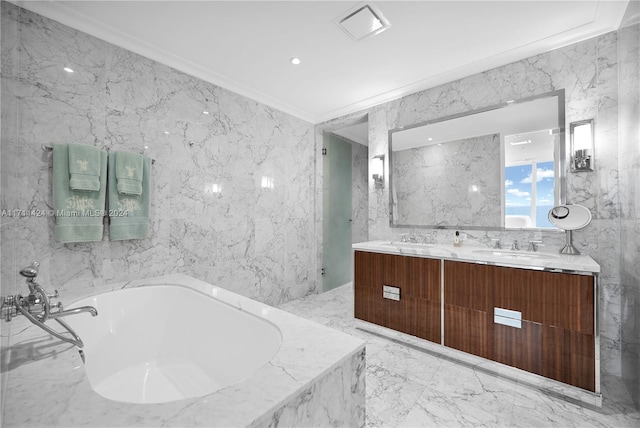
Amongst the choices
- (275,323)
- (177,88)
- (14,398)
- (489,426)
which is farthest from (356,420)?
(177,88)

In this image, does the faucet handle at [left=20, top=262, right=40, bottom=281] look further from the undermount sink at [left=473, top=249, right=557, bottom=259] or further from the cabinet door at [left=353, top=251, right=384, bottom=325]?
the undermount sink at [left=473, top=249, right=557, bottom=259]

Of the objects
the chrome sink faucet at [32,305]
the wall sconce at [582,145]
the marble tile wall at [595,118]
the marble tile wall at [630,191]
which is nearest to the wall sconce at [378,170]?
the marble tile wall at [595,118]

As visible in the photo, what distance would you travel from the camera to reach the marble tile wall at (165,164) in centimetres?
173

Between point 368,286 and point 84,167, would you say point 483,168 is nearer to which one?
point 368,286

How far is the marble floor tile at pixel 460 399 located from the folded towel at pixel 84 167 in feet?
7.51

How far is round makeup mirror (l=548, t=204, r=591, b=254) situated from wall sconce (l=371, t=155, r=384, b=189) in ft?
5.04

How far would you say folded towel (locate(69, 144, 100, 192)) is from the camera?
5.96 ft

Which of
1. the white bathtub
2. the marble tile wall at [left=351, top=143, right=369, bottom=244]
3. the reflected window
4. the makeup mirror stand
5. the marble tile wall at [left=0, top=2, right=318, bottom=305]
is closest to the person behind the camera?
the white bathtub

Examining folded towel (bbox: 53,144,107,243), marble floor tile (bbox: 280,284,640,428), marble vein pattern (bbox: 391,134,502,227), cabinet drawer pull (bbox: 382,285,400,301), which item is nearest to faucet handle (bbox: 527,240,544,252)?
marble vein pattern (bbox: 391,134,502,227)

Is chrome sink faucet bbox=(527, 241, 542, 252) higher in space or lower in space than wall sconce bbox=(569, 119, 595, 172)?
lower

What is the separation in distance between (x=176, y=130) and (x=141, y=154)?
38 centimetres

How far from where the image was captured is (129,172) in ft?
6.76

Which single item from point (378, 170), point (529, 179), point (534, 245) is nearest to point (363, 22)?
point (378, 170)

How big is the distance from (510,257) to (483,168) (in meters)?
0.89
